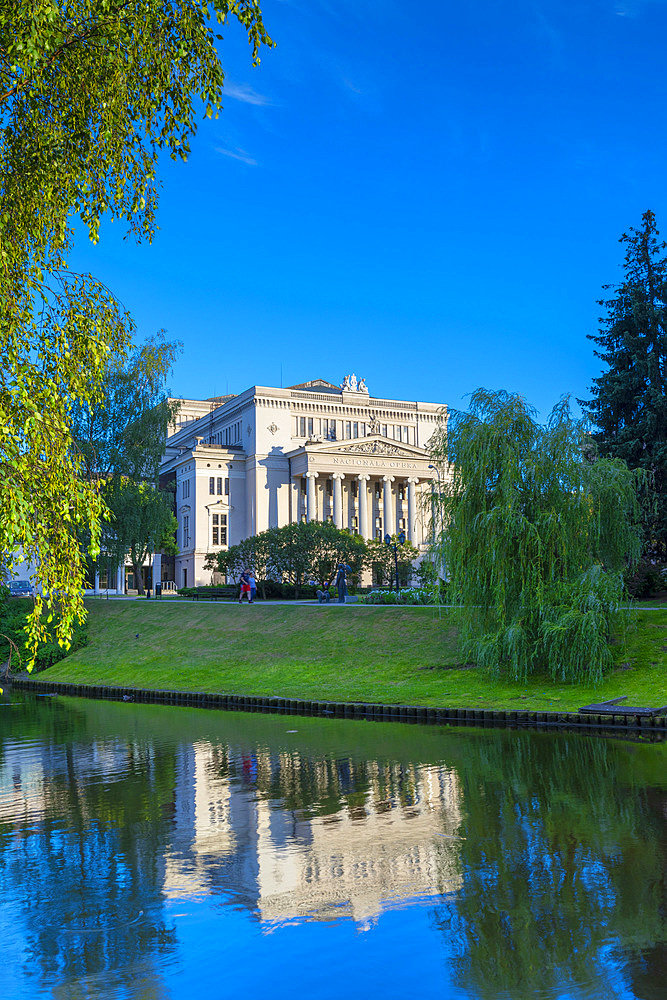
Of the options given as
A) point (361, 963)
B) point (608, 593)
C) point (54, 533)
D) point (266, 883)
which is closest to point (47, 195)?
point (54, 533)

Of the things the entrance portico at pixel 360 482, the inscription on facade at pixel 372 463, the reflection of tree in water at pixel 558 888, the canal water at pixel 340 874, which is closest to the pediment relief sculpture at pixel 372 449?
the entrance portico at pixel 360 482

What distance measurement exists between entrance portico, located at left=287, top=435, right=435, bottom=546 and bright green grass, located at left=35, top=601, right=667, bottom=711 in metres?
39.2

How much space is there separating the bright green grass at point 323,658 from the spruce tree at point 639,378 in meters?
8.12

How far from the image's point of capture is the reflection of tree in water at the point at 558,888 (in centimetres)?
663

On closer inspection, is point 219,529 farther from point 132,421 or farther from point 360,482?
point 132,421

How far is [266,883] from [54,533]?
14.5ft

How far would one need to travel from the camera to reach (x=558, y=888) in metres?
8.51

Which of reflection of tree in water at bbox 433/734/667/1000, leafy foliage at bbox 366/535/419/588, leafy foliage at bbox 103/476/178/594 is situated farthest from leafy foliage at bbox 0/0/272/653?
leafy foliage at bbox 366/535/419/588

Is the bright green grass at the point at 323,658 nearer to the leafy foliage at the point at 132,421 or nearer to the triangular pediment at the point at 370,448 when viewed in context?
the leafy foliage at the point at 132,421

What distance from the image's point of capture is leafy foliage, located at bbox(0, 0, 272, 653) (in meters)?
9.25

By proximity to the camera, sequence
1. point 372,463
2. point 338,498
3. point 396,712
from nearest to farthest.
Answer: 1. point 396,712
2. point 338,498
3. point 372,463

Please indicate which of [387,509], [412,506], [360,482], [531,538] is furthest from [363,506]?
[531,538]

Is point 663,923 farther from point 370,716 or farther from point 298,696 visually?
point 298,696

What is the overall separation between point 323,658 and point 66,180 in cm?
2408
